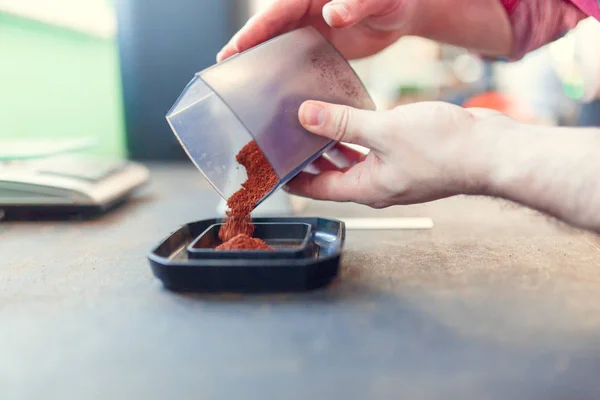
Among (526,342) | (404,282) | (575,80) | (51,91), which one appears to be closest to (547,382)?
(526,342)

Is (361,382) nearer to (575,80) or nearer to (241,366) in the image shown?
(241,366)

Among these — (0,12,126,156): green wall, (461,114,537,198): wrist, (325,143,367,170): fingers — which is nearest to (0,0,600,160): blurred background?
(0,12,126,156): green wall

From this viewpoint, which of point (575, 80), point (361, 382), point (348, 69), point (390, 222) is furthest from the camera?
point (575, 80)

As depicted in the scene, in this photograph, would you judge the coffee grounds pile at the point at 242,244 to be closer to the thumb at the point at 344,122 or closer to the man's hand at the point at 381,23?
the thumb at the point at 344,122

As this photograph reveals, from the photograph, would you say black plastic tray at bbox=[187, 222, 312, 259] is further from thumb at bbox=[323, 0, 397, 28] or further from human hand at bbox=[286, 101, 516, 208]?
thumb at bbox=[323, 0, 397, 28]

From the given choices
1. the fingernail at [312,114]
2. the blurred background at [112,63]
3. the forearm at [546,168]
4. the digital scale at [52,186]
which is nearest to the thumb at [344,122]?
the fingernail at [312,114]

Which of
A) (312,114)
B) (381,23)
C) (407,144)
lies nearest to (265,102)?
(312,114)

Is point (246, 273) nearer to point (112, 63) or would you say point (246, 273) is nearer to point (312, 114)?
point (312, 114)
